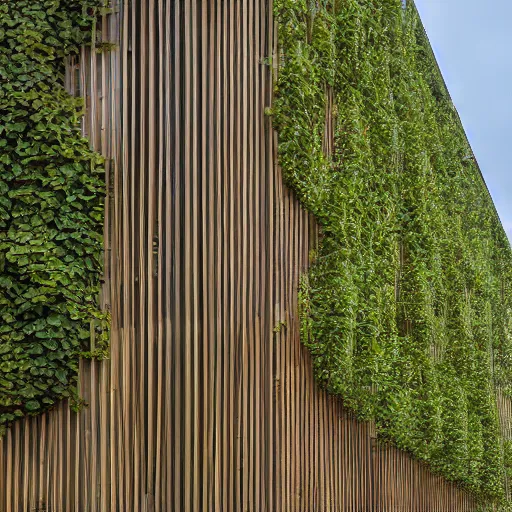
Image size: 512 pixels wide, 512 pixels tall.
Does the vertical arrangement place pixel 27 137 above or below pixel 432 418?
above

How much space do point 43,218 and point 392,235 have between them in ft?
7.42

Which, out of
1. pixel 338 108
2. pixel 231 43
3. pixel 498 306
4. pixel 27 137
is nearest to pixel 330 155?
pixel 338 108

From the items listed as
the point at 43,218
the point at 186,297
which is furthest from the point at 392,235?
the point at 43,218

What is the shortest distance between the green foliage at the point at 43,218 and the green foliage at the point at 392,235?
90cm

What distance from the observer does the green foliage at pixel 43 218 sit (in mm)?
2697

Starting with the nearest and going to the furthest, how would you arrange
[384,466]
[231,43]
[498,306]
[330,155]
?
1. [231,43]
2. [330,155]
3. [384,466]
4. [498,306]

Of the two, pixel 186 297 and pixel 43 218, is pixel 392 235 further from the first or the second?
pixel 43 218

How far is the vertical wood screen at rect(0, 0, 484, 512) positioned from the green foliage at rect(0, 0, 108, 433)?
2.9 inches

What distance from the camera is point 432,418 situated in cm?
468

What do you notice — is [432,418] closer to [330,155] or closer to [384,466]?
[384,466]

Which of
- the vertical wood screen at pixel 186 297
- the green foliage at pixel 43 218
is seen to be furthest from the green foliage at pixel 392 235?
the green foliage at pixel 43 218

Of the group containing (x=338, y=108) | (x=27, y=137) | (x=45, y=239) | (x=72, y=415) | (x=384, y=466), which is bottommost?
(x=384, y=466)

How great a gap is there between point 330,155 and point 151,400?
1.54 m

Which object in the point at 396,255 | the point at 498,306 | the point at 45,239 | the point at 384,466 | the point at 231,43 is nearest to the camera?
the point at 45,239
